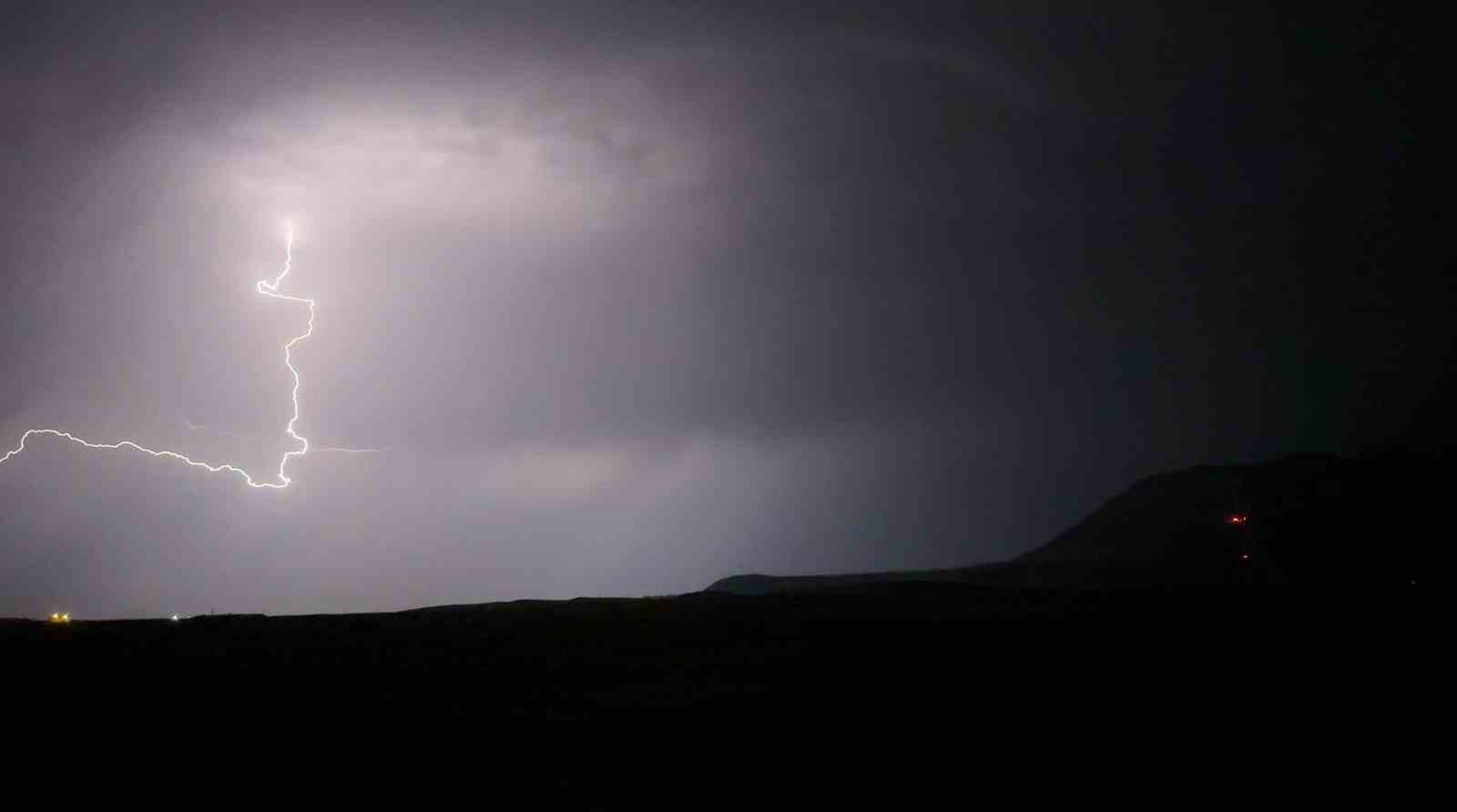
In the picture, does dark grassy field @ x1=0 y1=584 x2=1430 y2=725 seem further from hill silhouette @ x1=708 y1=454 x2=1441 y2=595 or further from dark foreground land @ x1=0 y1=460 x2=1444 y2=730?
hill silhouette @ x1=708 y1=454 x2=1441 y2=595

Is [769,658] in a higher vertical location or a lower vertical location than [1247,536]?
lower

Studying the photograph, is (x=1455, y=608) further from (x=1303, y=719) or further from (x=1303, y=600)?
(x=1303, y=719)

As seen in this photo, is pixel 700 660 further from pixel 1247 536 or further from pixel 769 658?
pixel 1247 536

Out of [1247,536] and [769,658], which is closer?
[769,658]

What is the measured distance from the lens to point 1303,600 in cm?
2633

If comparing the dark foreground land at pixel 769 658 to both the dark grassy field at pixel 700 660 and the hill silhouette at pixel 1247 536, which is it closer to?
the dark grassy field at pixel 700 660

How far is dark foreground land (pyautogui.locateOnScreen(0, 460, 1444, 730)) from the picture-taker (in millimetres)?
A: 13906

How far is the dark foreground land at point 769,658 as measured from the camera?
1391cm

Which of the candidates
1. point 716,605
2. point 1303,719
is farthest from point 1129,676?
point 716,605

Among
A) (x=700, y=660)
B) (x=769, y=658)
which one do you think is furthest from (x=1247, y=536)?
(x=700, y=660)

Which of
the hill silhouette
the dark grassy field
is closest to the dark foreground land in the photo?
the dark grassy field

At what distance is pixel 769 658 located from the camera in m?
18.2

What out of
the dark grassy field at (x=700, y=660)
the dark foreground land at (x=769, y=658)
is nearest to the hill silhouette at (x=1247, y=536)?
the dark foreground land at (x=769, y=658)

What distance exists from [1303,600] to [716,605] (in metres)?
16.5
